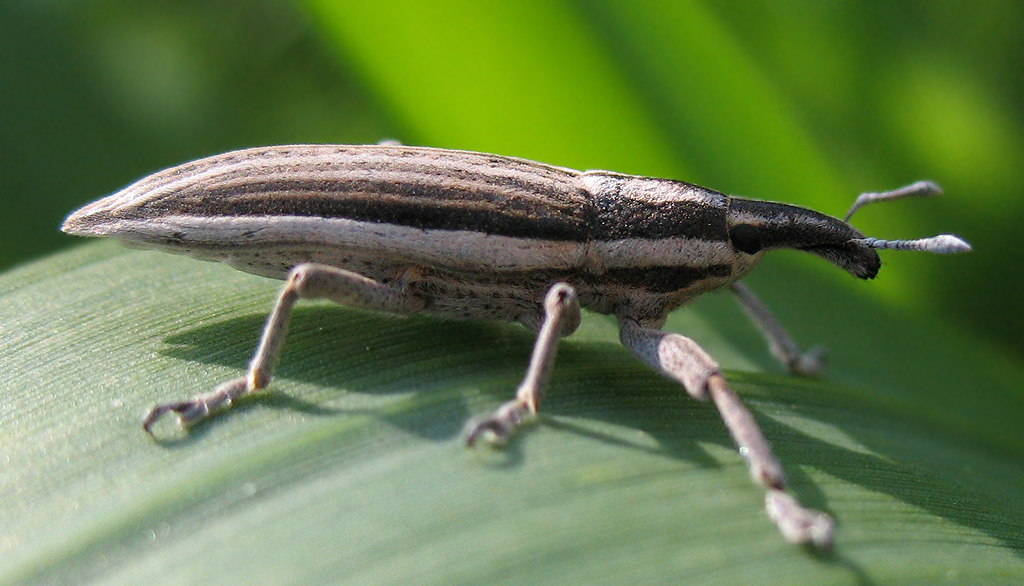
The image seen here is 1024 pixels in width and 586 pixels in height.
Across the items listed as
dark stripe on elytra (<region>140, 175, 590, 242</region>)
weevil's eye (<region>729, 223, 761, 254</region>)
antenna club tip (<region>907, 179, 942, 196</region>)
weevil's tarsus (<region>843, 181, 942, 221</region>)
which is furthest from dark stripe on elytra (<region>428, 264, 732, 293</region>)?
antenna club tip (<region>907, 179, 942, 196</region>)

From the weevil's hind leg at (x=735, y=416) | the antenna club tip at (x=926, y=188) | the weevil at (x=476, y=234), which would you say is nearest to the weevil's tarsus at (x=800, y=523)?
the weevil's hind leg at (x=735, y=416)

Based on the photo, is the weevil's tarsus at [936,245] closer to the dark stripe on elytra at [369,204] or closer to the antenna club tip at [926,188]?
the antenna club tip at [926,188]

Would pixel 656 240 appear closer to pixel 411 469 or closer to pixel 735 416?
pixel 735 416

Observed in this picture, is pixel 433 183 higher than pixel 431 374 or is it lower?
higher

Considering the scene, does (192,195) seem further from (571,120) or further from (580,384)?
(571,120)

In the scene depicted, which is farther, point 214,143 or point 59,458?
point 214,143

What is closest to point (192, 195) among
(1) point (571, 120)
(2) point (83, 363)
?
(2) point (83, 363)
